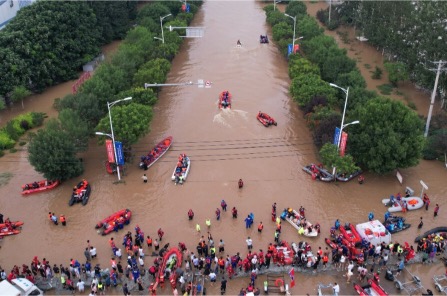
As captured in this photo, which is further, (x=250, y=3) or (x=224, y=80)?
(x=250, y=3)

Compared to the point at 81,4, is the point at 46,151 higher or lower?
lower

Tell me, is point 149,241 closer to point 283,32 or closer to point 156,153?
point 156,153

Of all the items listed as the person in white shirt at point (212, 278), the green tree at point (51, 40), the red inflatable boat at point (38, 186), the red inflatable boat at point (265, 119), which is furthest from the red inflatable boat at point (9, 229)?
the red inflatable boat at point (265, 119)

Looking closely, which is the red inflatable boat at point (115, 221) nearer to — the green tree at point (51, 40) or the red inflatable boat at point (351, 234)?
the red inflatable boat at point (351, 234)

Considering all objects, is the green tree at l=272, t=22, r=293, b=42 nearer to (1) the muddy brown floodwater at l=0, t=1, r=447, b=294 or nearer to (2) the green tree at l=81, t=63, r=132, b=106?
(1) the muddy brown floodwater at l=0, t=1, r=447, b=294

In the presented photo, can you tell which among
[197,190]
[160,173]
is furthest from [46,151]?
[197,190]

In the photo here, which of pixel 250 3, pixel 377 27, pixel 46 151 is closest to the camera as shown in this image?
pixel 46 151

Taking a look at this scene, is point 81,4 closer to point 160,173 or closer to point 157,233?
point 160,173

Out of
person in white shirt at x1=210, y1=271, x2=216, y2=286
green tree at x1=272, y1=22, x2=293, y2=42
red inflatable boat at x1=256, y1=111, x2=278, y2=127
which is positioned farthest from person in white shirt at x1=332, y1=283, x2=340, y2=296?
green tree at x1=272, y1=22, x2=293, y2=42
